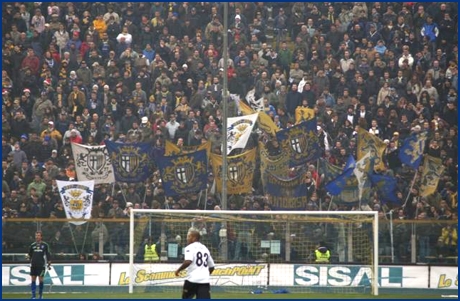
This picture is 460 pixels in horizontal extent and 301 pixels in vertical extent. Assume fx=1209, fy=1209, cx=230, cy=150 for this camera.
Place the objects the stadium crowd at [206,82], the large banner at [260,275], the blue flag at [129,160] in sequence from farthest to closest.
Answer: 1. the stadium crowd at [206,82]
2. the blue flag at [129,160]
3. the large banner at [260,275]

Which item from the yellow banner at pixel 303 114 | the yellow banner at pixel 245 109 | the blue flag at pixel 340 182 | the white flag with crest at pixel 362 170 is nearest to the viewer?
the blue flag at pixel 340 182

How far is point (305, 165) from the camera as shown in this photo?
93.6 ft

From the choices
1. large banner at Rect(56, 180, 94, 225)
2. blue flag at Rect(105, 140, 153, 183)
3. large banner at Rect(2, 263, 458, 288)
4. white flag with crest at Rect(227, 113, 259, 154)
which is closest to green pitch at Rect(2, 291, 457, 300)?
large banner at Rect(2, 263, 458, 288)

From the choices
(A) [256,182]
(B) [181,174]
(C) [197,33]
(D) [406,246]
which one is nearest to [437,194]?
(D) [406,246]

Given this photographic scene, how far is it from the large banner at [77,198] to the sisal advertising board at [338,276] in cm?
447

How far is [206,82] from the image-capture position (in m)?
31.8

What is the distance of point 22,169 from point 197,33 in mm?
6922

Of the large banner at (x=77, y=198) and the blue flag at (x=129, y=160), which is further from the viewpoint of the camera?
the blue flag at (x=129, y=160)

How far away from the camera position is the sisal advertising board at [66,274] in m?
26.3

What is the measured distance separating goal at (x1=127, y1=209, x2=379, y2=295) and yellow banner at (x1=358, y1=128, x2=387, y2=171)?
2.19 metres

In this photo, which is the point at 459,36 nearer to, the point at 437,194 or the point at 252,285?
the point at 437,194

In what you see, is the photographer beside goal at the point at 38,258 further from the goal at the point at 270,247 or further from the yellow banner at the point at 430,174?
the yellow banner at the point at 430,174

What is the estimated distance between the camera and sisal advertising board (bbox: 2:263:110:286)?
26328 mm

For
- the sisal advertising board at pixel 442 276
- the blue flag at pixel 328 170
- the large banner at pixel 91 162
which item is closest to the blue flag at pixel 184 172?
the large banner at pixel 91 162
